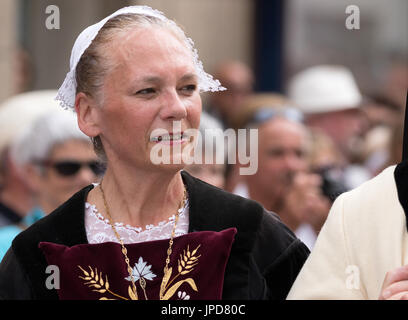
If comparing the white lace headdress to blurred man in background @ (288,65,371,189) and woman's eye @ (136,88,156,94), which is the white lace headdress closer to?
woman's eye @ (136,88,156,94)

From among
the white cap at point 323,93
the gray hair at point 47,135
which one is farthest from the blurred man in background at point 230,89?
the gray hair at point 47,135

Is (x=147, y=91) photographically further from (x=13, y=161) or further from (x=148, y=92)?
(x=13, y=161)

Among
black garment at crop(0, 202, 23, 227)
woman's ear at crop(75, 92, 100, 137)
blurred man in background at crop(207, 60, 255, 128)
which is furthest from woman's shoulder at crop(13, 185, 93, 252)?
blurred man in background at crop(207, 60, 255, 128)

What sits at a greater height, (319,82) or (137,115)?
(137,115)

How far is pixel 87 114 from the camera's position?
11.3 ft

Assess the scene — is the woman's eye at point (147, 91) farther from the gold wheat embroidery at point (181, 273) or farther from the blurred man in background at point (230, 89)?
the blurred man in background at point (230, 89)

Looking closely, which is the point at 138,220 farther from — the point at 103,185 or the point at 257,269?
the point at 257,269

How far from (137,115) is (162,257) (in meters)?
0.44

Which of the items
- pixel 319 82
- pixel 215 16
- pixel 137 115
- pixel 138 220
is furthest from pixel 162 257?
pixel 215 16

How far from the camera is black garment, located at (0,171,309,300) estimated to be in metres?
3.42

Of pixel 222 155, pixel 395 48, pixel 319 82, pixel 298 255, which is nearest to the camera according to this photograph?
pixel 298 255

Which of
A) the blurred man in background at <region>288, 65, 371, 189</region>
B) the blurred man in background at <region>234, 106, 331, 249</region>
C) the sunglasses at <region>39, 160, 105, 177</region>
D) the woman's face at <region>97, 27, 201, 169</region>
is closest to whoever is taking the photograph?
the woman's face at <region>97, 27, 201, 169</region>

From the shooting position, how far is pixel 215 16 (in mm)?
10516

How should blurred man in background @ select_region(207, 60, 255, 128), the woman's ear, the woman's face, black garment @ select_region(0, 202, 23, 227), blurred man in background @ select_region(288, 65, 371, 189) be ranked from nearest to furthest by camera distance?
the woman's face, the woman's ear, black garment @ select_region(0, 202, 23, 227), blurred man in background @ select_region(207, 60, 255, 128), blurred man in background @ select_region(288, 65, 371, 189)
